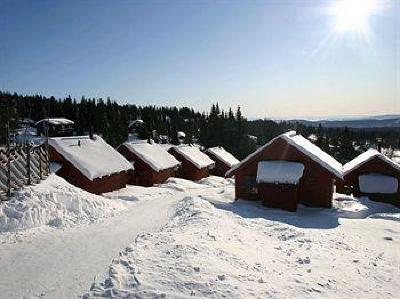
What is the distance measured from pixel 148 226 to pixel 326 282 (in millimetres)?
8815

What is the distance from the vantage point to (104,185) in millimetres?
33125

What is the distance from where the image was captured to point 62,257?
41.6 ft

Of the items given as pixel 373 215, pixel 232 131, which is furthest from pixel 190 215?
pixel 232 131

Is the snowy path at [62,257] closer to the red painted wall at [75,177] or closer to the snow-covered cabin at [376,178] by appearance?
the red painted wall at [75,177]

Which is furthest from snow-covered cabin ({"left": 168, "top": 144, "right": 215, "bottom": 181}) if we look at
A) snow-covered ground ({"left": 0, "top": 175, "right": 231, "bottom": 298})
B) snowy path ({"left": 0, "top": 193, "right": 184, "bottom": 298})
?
snowy path ({"left": 0, "top": 193, "right": 184, "bottom": 298})

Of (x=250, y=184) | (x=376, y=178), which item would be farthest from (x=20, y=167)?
(x=376, y=178)

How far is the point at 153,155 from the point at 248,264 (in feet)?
112

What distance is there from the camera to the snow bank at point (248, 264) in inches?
395

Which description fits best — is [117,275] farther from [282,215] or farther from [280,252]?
[282,215]

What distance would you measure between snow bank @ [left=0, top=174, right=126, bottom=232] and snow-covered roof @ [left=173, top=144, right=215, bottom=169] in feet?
102

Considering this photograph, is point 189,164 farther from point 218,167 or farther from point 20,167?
point 20,167

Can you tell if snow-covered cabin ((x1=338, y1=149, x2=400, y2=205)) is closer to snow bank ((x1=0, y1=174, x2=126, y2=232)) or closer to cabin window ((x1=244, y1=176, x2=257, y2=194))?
cabin window ((x1=244, y1=176, x2=257, y2=194))

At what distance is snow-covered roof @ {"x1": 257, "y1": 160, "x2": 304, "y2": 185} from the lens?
89.8ft

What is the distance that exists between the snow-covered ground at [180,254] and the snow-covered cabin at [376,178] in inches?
421
